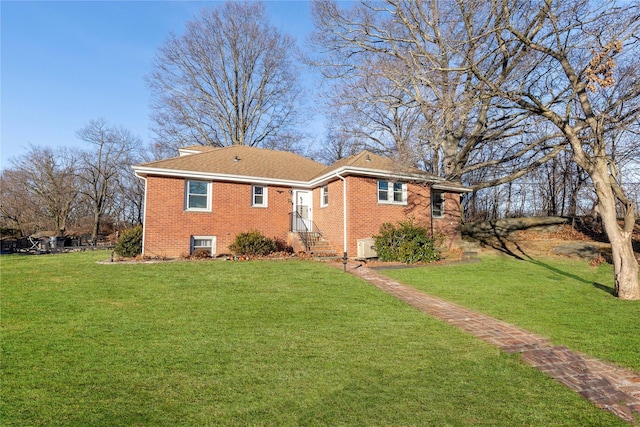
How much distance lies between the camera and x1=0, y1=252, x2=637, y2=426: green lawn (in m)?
2.81

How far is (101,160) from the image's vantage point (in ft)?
99.0

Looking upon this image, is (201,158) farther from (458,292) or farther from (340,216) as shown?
(458,292)

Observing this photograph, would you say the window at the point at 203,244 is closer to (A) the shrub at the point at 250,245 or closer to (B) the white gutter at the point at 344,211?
(A) the shrub at the point at 250,245

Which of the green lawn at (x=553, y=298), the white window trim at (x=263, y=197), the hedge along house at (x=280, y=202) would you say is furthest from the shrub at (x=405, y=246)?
the white window trim at (x=263, y=197)

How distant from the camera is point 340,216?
1338cm

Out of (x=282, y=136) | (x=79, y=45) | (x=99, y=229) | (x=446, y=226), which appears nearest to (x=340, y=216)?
(x=446, y=226)

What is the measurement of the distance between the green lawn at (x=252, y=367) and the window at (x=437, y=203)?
10.2 meters

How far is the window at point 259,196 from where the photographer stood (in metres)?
14.8

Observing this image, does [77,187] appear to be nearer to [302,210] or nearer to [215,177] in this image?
[215,177]

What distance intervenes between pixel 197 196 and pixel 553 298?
12.6 m

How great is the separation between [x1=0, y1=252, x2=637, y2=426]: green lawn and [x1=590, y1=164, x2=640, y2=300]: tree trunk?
17.8ft

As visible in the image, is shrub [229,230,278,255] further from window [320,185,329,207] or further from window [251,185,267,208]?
window [320,185,329,207]

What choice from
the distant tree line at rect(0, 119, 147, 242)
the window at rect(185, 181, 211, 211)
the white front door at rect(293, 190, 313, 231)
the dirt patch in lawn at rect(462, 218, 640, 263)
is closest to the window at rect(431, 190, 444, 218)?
the dirt patch in lawn at rect(462, 218, 640, 263)

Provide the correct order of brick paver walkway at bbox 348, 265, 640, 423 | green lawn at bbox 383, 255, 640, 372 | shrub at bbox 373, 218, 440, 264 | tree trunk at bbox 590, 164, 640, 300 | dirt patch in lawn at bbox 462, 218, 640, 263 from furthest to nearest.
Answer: dirt patch in lawn at bbox 462, 218, 640, 263 < shrub at bbox 373, 218, 440, 264 < tree trunk at bbox 590, 164, 640, 300 < green lawn at bbox 383, 255, 640, 372 < brick paver walkway at bbox 348, 265, 640, 423
